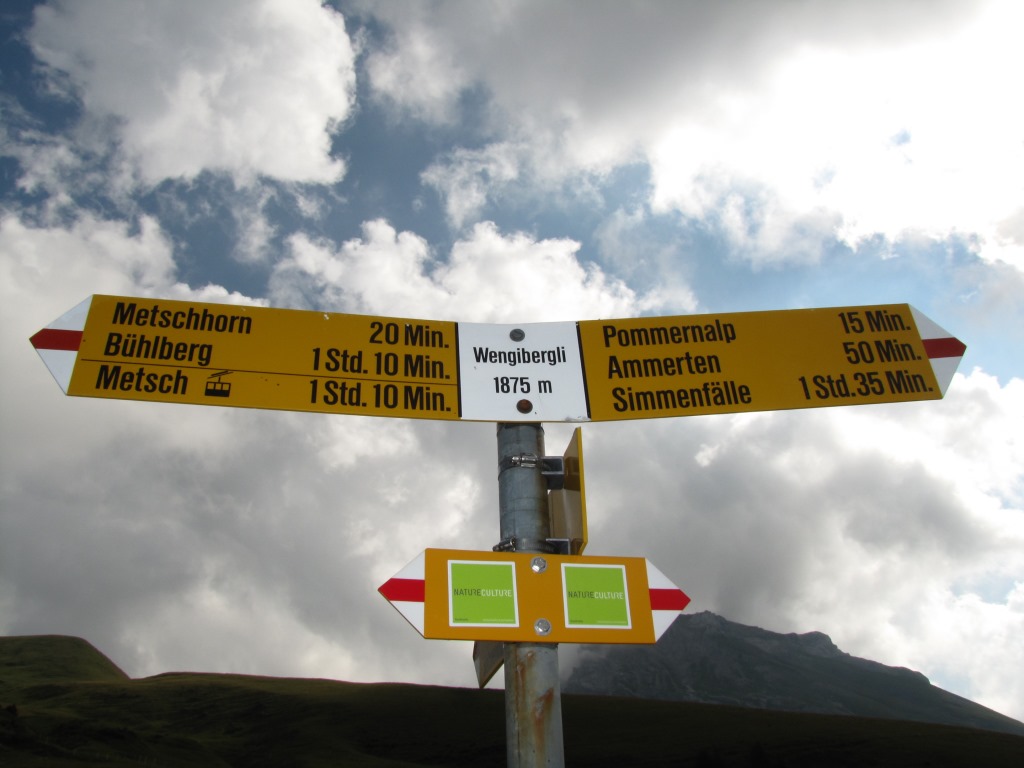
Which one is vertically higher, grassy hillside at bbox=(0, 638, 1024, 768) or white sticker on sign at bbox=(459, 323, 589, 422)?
grassy hillside at bbox=(0, 638, 1024, 768)

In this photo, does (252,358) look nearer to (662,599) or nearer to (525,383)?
(525,383)

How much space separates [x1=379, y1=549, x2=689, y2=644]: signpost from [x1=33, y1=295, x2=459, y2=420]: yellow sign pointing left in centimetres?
127

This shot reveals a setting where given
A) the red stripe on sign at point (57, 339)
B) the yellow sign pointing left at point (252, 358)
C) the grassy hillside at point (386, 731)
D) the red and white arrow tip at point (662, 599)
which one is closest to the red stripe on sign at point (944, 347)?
the red and white arrow tip at point (662, 599)

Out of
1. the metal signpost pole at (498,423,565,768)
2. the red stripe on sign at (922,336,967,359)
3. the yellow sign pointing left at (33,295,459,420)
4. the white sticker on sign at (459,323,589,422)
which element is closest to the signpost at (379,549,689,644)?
the metal signpost pole at (498,423,565,768)

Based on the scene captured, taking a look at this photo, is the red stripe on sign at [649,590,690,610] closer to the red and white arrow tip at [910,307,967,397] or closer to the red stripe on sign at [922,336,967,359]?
the red and white arrow tip at [910,307,967,397]

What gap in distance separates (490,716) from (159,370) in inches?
6121

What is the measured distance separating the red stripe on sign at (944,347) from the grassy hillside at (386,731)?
99677 millimetres

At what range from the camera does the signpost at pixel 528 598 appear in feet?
15.8

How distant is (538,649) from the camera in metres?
4.84

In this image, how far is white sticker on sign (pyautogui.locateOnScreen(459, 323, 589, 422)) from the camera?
19.0ft

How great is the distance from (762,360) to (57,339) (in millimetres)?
5479

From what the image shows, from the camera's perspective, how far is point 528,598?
4.91 m

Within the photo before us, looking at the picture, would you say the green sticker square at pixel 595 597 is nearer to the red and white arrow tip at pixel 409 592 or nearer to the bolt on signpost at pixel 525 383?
the bolt on signpost at pixel 525 383

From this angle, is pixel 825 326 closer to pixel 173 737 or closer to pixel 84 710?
pixel 173 737
